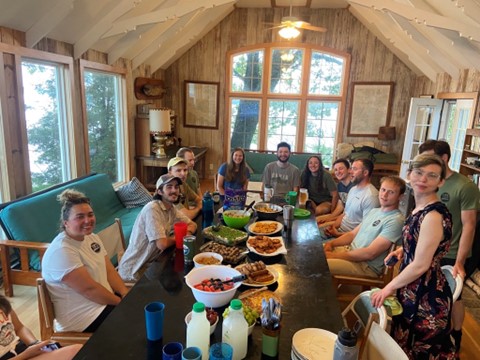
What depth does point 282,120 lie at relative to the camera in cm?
707

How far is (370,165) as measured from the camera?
291 cm

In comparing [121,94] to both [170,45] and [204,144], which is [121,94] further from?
[204,144]

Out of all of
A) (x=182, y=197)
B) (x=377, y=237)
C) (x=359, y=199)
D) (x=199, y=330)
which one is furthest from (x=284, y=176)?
(x=199, y=330)

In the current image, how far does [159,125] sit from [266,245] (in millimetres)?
3710

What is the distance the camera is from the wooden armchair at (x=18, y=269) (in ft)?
8.09

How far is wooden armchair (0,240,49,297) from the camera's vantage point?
2.47 meters

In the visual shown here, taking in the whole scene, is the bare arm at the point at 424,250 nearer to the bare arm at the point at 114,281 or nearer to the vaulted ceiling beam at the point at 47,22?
the bare arm at the point at 114,281

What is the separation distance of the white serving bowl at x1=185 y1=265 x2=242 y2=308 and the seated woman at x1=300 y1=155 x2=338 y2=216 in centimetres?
240

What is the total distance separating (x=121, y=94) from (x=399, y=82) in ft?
17.2

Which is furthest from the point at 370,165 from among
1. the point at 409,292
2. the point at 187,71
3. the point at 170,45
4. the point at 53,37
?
the point at 187,71

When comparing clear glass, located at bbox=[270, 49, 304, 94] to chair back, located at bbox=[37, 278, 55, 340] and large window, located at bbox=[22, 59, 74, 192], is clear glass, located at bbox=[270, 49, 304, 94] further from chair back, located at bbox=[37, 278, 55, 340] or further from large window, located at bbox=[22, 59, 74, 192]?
chair back, located at bbox=[37, 278, 55, 340]

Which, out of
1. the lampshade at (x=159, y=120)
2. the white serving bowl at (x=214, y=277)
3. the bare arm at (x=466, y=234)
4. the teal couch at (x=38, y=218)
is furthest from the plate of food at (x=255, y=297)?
the lampshade at (x=159, y=120)

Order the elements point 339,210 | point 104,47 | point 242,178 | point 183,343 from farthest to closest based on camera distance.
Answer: point 104,47, point 242,178, point 339,210, point 183,343

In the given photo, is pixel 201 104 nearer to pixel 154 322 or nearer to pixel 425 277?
pixel 425 277
